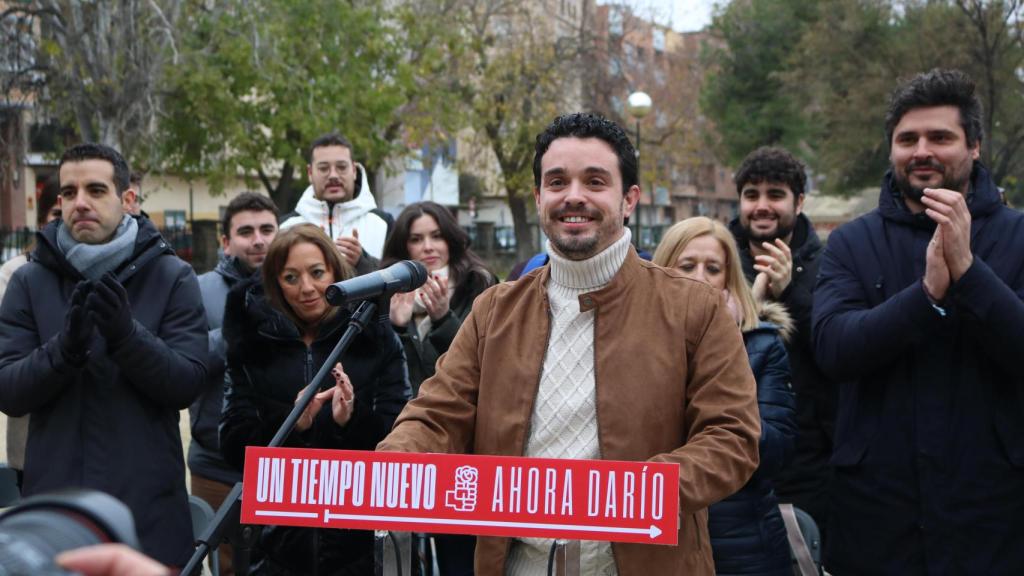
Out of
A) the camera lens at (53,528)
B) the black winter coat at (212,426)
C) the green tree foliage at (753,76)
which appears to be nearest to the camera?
the camera lens at (53,528)

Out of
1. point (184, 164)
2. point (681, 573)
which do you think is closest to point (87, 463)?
point (681, 573)

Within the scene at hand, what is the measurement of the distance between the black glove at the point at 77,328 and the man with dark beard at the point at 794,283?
2737 mm

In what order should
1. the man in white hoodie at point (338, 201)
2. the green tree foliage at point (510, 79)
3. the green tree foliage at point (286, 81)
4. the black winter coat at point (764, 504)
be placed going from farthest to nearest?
the green tree foliage at point (510, 79) < the green tree foliage at point (286, 81) < the man in white hoodie at point (338, 201) < the black winter coat at point (764, 504)

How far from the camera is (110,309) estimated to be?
3879 mm

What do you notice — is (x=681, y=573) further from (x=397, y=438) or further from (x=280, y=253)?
(x=280, y=253)

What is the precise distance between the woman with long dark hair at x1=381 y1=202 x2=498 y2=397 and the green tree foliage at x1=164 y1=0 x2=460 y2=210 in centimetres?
1729

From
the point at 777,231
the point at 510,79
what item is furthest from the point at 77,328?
the point at 510,79

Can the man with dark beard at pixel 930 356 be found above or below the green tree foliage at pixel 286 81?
below

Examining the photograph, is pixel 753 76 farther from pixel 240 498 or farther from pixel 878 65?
pixel 240 498

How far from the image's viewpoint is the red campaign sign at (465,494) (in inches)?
105

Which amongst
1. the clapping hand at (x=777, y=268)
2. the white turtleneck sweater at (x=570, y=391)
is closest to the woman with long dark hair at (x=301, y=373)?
the white turtleneck sweater at (x=570, y=391)

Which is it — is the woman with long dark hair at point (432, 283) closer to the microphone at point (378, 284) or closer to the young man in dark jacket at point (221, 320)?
the young man in dark jacket at point (221, 320)

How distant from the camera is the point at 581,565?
2977 millimetres

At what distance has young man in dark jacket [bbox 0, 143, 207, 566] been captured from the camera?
3.99 meters
